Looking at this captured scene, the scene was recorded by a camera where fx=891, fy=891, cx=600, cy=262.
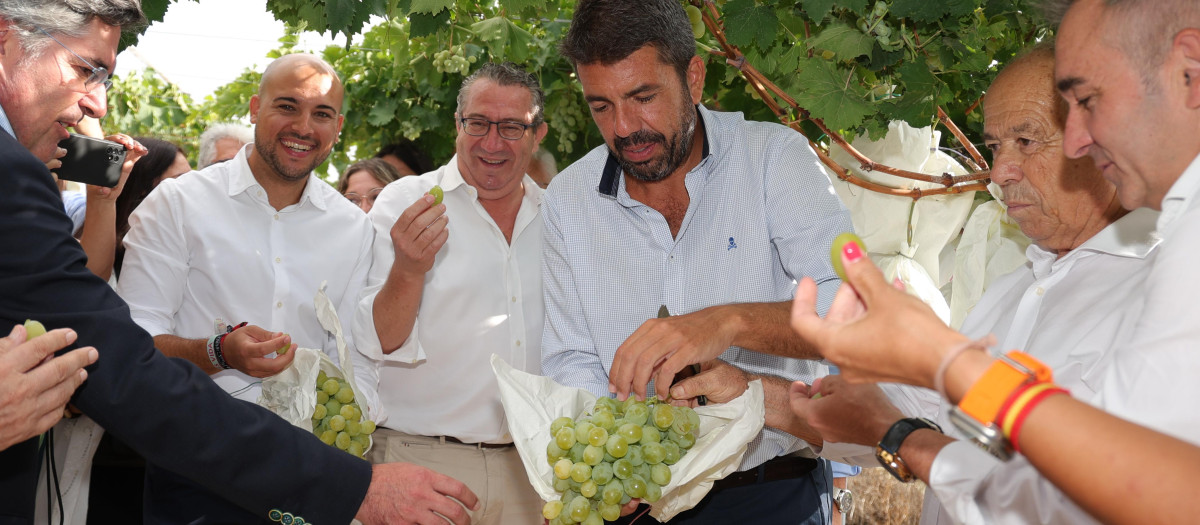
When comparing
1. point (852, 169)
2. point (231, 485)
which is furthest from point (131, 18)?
point (852, 169)

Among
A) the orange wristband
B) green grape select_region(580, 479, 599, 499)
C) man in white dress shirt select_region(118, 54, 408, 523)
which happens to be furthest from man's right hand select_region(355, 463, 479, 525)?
the orange wristband

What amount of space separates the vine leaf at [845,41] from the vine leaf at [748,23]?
18 centimetres

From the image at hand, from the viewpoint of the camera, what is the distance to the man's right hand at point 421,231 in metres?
3.06

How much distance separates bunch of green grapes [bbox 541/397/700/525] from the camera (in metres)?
2.05

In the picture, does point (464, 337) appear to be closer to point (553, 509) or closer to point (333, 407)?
point (333, 407)

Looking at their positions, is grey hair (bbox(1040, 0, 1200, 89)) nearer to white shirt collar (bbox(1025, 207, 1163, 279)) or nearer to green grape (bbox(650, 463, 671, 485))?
white shirt collar (bbox(1025, 207, 1163, 279))

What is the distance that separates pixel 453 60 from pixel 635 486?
2.89 metres

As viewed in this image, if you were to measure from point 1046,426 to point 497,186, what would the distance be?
295 cm

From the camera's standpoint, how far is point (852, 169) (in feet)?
13.0

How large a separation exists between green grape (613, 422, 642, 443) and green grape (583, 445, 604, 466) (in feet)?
0.21

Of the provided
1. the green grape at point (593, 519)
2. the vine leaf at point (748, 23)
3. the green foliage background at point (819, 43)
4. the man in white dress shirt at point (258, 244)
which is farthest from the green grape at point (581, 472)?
the vine leaf at point (748, 23)

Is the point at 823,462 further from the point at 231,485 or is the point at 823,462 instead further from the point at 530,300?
the point at 231,485

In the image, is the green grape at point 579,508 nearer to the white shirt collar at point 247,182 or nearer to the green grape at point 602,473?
the green grape at point 602,473

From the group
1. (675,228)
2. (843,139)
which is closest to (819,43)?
(843,139)
